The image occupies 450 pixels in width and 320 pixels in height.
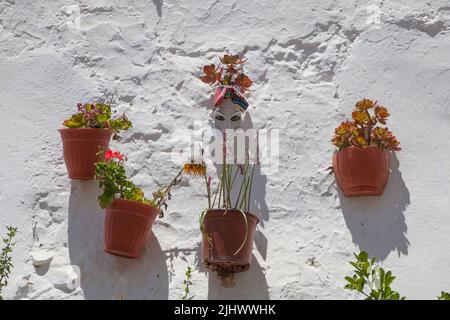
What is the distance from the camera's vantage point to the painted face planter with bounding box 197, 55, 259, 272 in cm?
362

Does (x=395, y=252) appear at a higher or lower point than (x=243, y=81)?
lower

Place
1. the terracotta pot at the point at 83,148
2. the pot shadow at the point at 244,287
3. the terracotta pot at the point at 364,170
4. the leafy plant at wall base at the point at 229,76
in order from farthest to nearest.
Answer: the leafy plant at wall base at the point at 229,76
the terracotta pot at the point at 83,148
the terracotta pot at the point at 364,170
the pot shadow at the point at 244,287

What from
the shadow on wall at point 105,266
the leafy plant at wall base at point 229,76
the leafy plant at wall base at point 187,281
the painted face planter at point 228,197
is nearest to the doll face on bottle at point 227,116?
the painted face planter at point 228,197

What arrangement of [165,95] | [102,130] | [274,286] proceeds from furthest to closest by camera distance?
[165,95]
[102,130]
[274,286]

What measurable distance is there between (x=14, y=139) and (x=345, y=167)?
5.83 feet

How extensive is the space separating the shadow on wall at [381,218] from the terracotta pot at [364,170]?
53mm

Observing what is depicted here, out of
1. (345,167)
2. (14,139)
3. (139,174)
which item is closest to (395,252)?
(345,167)

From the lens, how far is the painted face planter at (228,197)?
3.62 meters

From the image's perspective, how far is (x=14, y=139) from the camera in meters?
4.29

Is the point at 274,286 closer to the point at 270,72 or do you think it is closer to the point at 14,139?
the point at 270,72

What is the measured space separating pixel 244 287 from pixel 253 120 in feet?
3.10

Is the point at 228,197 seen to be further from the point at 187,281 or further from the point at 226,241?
the point at 187,281

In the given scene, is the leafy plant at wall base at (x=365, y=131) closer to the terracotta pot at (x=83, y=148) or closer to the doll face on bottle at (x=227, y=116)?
the doll face on bottle at (x=227, y=116)

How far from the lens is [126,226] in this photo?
373cm
